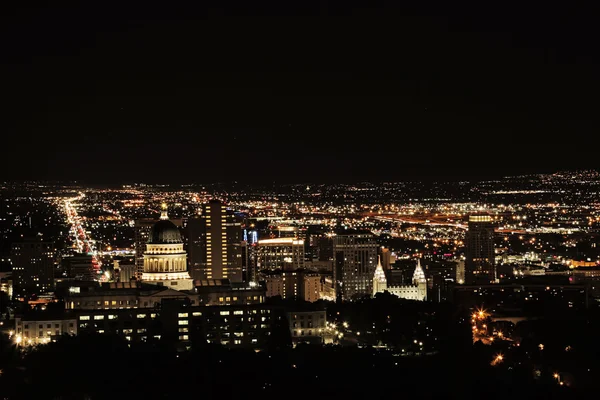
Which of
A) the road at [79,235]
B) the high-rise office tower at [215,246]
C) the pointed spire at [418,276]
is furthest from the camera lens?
the road at [79,235]

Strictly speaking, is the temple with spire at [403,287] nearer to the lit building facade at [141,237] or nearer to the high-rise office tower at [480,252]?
the high-rise office tower at [480,252]

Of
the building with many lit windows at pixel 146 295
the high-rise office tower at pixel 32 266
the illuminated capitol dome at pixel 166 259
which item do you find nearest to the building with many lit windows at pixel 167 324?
the building with many lit windows at pixel 146 295

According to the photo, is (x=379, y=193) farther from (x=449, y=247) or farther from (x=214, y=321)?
(x=214, y=321)

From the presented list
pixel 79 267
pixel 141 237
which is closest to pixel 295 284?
pixel 141 237

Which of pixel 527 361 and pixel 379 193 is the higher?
pixel 379 193

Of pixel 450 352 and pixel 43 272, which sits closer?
pixel 450 352

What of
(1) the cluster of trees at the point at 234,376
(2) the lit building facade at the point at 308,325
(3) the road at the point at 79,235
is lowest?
(1) the cluster of trees at the point at 234,376

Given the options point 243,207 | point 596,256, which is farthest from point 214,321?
point 243,207
